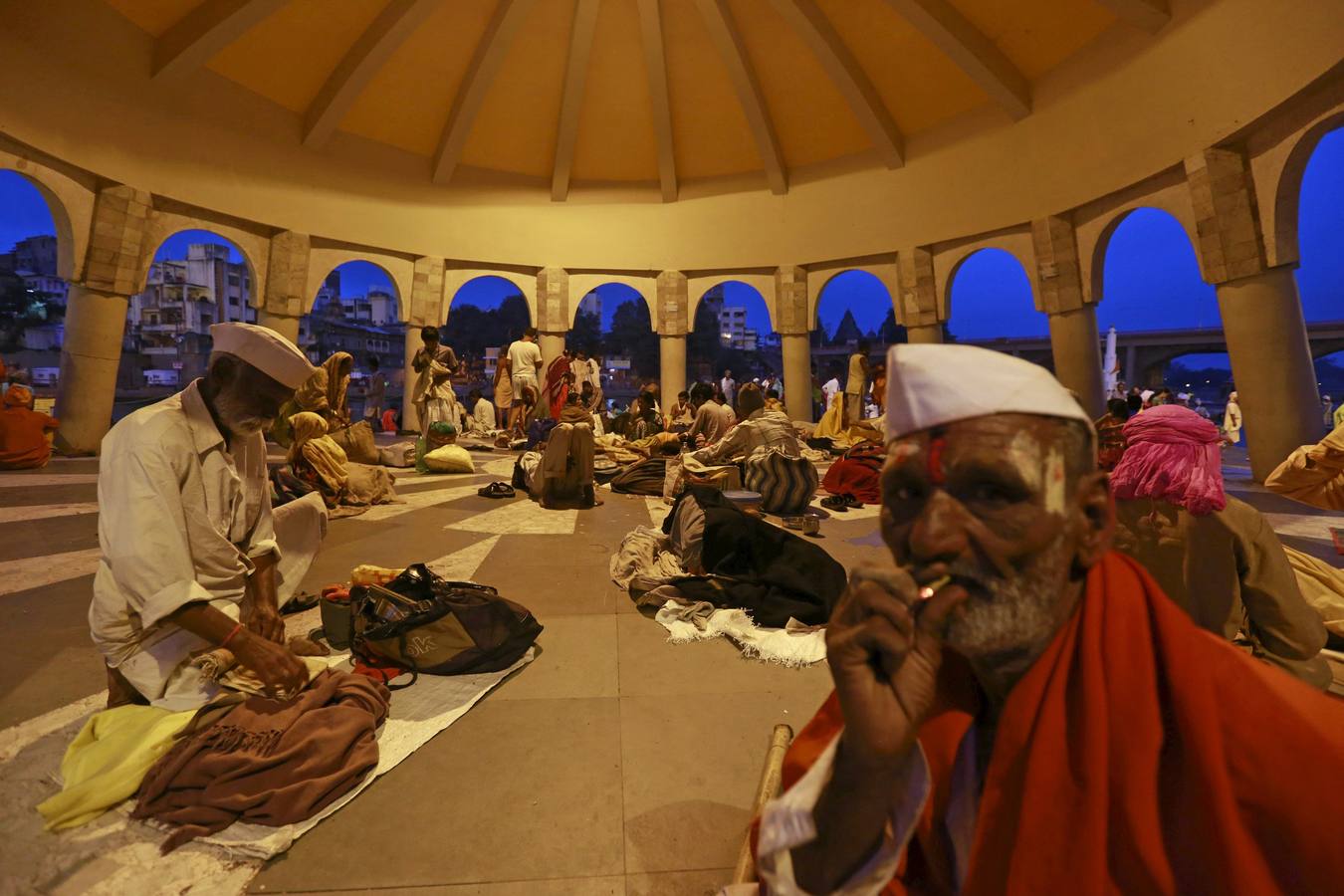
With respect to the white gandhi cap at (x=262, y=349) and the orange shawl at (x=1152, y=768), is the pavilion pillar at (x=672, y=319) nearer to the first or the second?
the white gandhi cap at (x=262, y=349)

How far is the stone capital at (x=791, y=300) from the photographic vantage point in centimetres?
1587

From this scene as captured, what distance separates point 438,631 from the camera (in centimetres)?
284

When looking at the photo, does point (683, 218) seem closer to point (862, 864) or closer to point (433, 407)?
point (433, 407)

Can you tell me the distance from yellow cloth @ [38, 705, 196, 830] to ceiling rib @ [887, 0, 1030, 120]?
1449cm

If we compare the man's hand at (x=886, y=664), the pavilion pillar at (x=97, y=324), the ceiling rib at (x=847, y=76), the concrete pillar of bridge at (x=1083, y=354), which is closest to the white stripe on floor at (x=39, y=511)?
the pavilion pillar at (x=97, y=324)

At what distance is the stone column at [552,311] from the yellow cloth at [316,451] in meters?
9.98

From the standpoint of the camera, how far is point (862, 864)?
0.94 m

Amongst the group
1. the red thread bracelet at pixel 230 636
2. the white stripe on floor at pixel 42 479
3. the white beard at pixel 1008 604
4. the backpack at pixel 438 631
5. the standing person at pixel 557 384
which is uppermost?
the standing person at pixel 557 384

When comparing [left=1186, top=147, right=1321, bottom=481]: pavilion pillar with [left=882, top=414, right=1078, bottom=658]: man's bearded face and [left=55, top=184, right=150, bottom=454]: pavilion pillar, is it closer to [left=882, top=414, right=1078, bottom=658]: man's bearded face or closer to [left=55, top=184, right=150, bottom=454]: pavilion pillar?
[left=882, top=414, right=1078, bottom=658]: man's bearded face

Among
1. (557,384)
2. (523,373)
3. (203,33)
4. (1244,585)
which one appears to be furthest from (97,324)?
(1244,585)

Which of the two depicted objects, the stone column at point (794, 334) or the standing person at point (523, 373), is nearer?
the standing person at point (523, 373)

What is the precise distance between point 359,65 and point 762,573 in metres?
14.2

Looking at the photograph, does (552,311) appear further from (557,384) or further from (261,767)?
(261,767)

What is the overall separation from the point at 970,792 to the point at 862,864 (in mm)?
254
